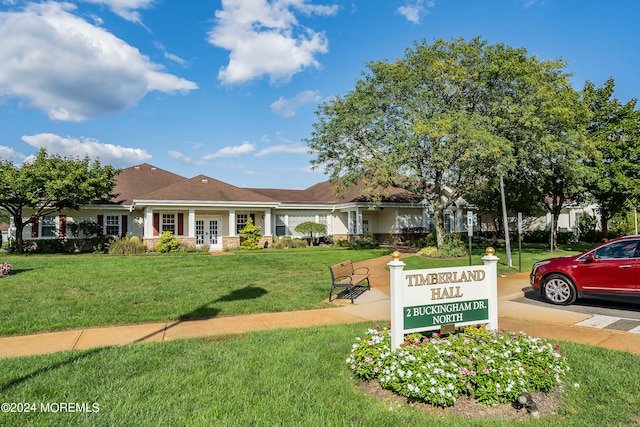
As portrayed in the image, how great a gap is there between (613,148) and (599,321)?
733 inches

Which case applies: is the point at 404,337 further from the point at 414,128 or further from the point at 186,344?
the point at 414,128

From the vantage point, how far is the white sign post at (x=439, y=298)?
458 centimetres

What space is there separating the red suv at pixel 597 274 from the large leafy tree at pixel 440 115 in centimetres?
845

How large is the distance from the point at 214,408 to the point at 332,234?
2746cm

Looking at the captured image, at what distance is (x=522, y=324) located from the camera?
708 centimetres

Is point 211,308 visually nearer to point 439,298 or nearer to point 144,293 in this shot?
point 144,293

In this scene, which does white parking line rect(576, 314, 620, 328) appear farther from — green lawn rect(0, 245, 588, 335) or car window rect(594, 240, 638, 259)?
green lawn rect(0, 245, 588, 335)

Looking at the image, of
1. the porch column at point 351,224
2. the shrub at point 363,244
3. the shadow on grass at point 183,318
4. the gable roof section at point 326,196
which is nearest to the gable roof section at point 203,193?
the gable roof section at point 326,196

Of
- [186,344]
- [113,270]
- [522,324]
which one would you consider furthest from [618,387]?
[113,270]

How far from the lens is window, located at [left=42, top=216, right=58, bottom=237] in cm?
2452

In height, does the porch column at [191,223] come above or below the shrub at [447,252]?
above

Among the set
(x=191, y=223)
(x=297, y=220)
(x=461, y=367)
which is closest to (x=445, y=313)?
(x=461, y=367)

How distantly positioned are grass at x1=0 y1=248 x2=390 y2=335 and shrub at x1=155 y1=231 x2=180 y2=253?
8102 mm

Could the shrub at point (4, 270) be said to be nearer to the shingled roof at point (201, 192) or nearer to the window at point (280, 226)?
the shingled roof at point (201, 192)
